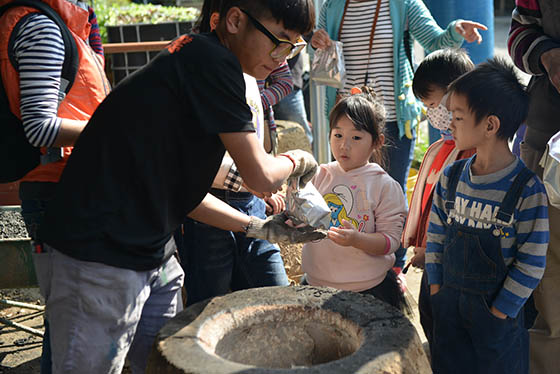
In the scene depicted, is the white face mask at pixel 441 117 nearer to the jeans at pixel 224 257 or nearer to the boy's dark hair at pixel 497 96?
the boy's dark hair at pixel 497 96

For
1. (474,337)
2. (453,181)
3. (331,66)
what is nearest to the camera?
(474,337)

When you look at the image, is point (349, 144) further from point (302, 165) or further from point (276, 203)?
point (302, 165)

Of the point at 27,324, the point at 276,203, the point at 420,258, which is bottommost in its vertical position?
the point at 27,324

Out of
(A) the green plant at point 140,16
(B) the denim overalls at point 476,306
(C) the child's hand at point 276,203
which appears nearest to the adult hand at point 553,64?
(B) the denim overalls at point 476,306

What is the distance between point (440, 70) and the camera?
2811 millimetres

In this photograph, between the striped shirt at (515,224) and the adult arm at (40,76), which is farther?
the striped shirt at (515,224)

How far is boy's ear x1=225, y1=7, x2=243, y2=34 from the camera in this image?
5.67 feet

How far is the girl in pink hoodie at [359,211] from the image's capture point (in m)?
2.68

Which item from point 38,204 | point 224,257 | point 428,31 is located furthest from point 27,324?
point 428,31

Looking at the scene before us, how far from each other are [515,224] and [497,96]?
Answer: 1.50 feet

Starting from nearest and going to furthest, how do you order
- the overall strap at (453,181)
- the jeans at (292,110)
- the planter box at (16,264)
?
1. the overall strap at (453,181)
2. the planter box at (16,264)
3. the jeans at (292,110)

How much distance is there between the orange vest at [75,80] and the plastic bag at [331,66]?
184cm

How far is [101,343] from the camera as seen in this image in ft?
5.71

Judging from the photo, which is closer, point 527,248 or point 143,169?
point 143,169
